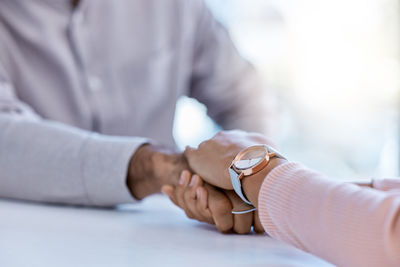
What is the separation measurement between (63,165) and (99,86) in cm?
56

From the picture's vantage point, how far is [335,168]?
328 cm

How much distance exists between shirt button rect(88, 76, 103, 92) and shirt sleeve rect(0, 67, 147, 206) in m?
0.45

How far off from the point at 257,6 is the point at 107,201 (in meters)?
2.65

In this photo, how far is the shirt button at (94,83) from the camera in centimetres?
134

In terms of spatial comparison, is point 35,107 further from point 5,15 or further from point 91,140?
point 91,140

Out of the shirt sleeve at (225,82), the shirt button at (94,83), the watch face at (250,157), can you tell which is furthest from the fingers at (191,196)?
the shirt sleeve at (225,82)

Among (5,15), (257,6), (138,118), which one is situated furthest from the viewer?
(257,6)

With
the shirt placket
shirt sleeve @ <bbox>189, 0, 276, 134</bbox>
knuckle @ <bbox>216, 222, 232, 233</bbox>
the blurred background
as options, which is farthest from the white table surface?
the blurred background

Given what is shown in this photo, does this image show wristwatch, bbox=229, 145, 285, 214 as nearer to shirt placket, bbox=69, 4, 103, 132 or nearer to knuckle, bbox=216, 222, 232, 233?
knuckle, bbox=216, 222, 232, 233

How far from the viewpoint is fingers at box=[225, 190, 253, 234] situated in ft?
2.15

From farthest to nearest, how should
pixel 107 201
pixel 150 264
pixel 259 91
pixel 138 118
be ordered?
1. pixel 259 91
2. pixel 138 118
3. pixel 107 201
4. pixel 150 264

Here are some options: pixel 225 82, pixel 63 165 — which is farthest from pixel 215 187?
pixel 225 82

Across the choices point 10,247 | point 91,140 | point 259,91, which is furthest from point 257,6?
point 10,247

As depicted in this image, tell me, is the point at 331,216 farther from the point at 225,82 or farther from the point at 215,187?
the point at 225,82
